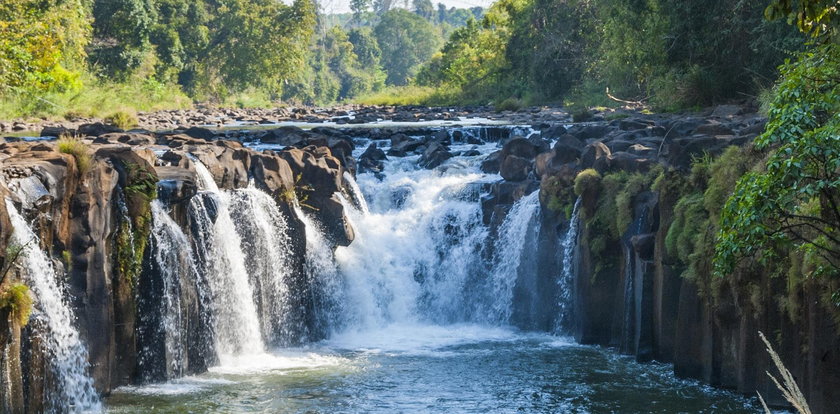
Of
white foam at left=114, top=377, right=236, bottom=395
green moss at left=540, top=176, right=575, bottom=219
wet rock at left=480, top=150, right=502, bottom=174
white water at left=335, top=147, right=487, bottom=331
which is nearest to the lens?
white foam at left=114, top=377, right=236, bottom=395

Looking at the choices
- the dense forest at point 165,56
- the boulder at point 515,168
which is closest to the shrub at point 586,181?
the boulder at point 515,168

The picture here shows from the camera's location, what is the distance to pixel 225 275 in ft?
51.1

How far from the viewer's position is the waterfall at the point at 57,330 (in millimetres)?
10516

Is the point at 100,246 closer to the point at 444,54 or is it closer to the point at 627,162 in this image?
the point at 627,162

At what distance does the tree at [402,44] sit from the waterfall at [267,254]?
103 metres

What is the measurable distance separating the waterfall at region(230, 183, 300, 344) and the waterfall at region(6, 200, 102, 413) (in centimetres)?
512

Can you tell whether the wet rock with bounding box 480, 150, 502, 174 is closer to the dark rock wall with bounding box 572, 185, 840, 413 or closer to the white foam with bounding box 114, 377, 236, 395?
the dark rock wall with bounding box 572, 185, 840, 413

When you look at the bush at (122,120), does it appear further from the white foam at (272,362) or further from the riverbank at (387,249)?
the white foam at (272,362)

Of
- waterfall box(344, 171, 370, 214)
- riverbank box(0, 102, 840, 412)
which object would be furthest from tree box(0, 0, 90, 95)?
waterfall box(344, 171, 370, 214)

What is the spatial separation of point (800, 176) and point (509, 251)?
1093 cm

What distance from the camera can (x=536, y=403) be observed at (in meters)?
12.6

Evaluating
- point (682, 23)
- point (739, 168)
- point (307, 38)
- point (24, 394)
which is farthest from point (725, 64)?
point (307, 38)

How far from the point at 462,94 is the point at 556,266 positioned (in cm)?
4002

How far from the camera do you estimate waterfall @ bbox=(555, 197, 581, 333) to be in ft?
57.0
